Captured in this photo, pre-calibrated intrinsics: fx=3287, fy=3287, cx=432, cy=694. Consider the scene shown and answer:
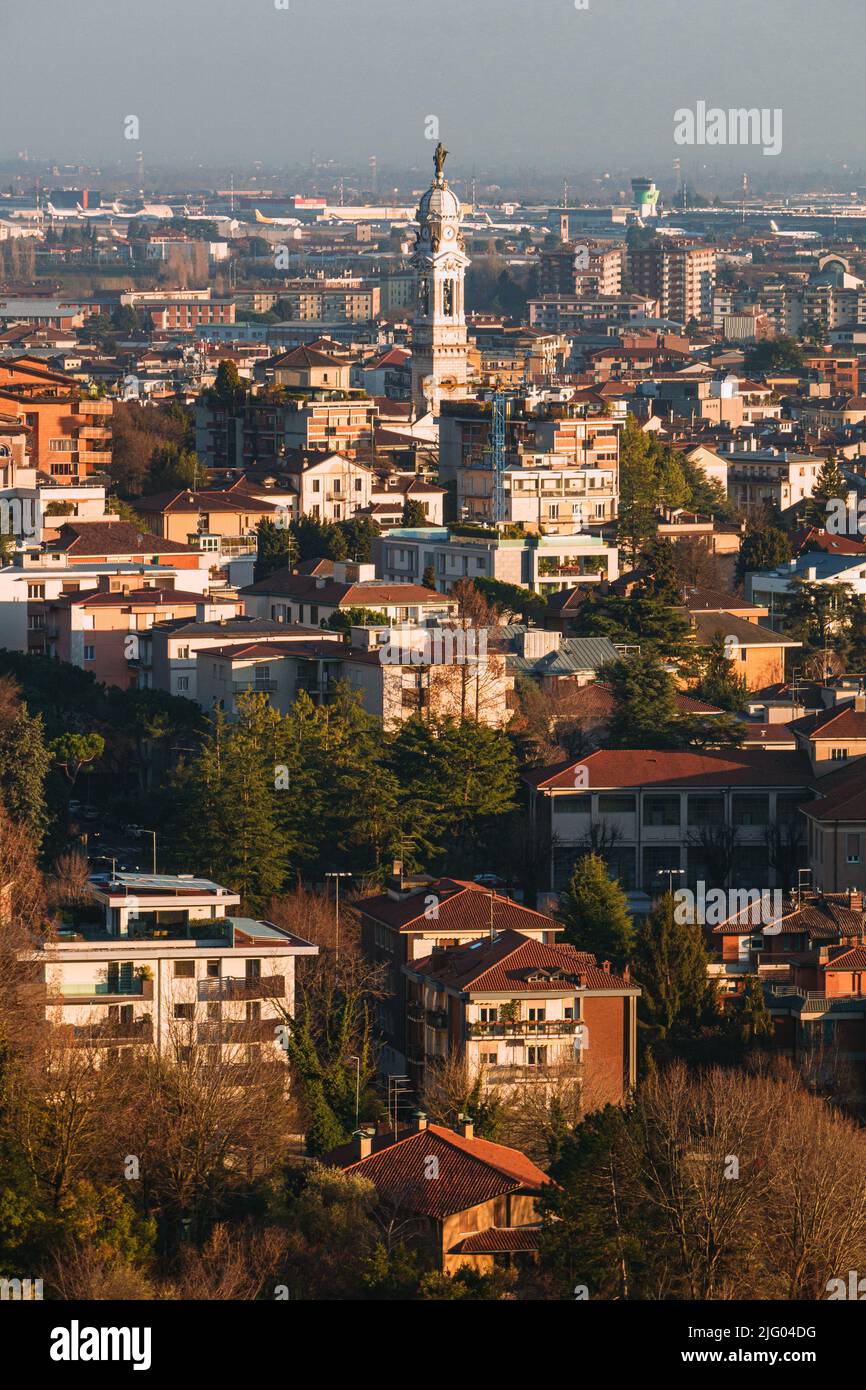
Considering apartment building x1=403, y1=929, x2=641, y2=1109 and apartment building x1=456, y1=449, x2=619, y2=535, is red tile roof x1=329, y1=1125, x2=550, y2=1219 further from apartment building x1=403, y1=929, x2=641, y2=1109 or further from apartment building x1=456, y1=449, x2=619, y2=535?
apartment building x1=456, y1=449, x2=619, y2=535

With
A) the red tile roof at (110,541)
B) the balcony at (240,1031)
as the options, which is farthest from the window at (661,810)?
the red tile roof at (110,541)

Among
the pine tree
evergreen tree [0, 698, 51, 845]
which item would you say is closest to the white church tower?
evergreen tree [0, 698, 51, 845]

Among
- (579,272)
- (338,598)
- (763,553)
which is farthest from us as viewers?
(579,272)

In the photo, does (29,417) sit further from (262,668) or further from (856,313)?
(856,313)

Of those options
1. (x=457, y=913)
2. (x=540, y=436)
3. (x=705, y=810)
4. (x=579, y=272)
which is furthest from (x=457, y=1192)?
(x=579, y=272)

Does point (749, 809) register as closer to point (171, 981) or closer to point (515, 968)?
point (515, 968)

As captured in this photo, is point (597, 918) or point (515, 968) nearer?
point (515, 968)
